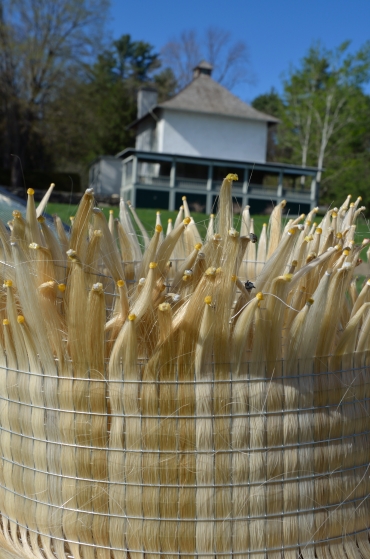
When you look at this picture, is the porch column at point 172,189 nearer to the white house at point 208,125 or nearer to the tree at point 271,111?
the white house at point 208,125

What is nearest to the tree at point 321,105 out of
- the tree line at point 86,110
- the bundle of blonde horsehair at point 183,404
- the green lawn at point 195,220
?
the tree line at point 86,110

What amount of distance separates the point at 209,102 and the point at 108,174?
8.21m

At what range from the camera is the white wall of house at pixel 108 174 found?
112ft

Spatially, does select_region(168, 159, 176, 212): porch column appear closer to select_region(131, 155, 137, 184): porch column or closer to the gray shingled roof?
select_region(131, 155, 137, 184): porch column

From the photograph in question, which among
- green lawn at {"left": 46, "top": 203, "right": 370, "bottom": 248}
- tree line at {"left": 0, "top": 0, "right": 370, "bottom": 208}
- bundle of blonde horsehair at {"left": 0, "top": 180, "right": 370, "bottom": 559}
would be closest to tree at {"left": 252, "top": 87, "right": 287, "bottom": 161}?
A: tree line at {"left": 0, "top": 0, "right": 370, "bottom": 208}

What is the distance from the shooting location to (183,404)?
1.39 metres

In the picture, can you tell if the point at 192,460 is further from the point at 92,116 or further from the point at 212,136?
the point at 92,116

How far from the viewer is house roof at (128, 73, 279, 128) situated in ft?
98.4

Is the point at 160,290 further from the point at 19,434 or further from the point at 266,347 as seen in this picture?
the point at 19,434

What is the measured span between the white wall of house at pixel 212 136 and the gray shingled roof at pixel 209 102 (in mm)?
410

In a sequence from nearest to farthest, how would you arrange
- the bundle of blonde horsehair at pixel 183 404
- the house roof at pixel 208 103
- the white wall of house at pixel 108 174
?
the bundle of blonde horsehair at pixel 183 404 → the house roof at pixel 208 103 → the white wall of house at pixel 108 174

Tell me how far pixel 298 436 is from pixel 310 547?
1.12 ft

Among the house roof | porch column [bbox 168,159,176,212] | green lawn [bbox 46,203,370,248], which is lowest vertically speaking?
green lawn [bbox 46,203,370,248]

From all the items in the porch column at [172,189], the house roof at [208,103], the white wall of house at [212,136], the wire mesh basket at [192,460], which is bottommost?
the wire mesh basket at [192,460]
